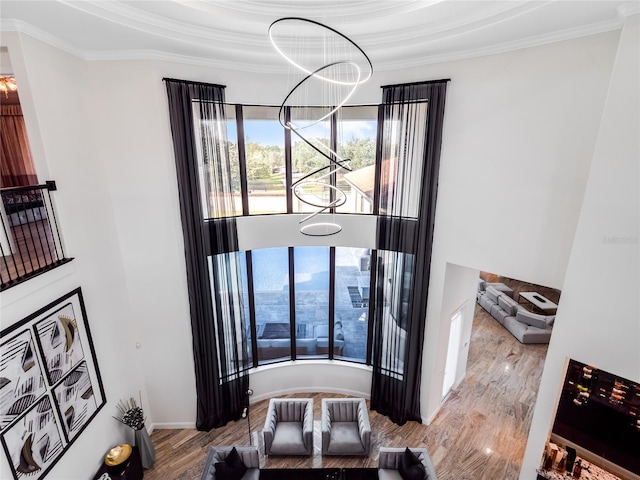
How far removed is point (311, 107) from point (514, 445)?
7.66 metres

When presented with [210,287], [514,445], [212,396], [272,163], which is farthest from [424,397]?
[272,163]

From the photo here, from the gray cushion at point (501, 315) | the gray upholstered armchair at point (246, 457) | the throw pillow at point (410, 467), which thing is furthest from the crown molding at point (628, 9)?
the gray cushion at point (501, 315)

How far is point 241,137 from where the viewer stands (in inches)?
255

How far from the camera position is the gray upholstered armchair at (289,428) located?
20.4 ft

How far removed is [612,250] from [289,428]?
5.90 meters

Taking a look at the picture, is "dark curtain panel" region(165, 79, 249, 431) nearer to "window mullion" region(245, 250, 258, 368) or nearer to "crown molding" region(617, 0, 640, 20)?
"window mullion" region(245, 250, 258, 368)

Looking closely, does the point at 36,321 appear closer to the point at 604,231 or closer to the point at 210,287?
the point at 210,287

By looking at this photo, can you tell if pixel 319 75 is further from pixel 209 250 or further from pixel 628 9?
pixel 628 9

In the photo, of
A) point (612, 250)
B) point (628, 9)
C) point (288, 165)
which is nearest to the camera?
point (628, 9)

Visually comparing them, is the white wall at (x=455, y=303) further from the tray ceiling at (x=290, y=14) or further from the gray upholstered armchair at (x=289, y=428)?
the tray ceiling at (x=290, y=14)

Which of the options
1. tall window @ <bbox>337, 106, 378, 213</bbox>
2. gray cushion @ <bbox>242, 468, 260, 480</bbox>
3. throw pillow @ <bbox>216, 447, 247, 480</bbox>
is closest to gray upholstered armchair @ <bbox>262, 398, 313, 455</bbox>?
gray cushion @ <bbox>242, 468, 260, 480</bbox>

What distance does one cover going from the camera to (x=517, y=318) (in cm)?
1095

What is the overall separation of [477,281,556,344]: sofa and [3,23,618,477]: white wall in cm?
546

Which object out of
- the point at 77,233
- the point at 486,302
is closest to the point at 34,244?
the point at 77,233
